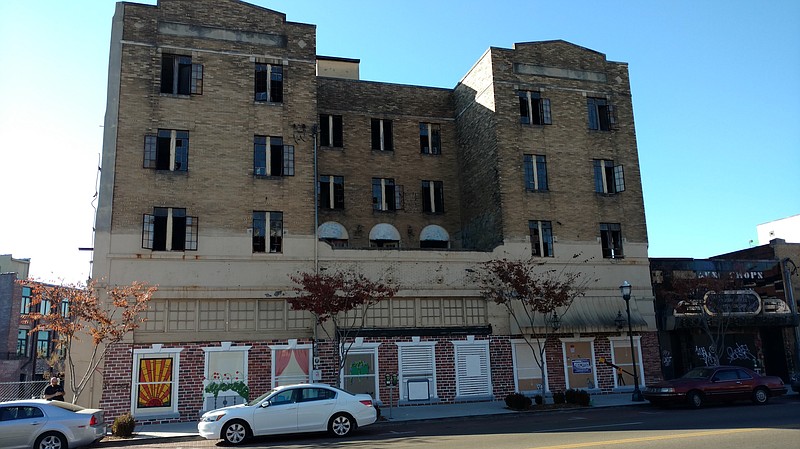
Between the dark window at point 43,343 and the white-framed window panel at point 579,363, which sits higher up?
the dark window at point 43,343

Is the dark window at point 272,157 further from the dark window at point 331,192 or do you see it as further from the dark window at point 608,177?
the dark window at point 608,177

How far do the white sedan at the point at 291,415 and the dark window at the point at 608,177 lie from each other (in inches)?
715

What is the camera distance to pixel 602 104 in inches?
1234

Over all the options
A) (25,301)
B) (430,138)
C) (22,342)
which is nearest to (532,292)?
(430,138)

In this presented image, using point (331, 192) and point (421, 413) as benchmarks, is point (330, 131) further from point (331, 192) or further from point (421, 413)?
point (421, 413)

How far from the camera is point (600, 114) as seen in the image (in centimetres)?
3136

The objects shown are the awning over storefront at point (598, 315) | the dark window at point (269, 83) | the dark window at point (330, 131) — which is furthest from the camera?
the dark window at point (330, 131)

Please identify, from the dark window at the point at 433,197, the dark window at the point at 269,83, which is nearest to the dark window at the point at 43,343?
the dark window at the point at 433,197

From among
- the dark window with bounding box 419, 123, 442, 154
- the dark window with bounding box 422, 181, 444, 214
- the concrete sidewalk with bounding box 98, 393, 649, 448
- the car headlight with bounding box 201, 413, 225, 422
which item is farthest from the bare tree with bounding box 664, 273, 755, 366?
the car headlight with bounding box 201, 413, 225, 422

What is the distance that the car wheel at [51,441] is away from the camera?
602 inches

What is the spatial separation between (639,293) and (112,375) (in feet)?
73.1

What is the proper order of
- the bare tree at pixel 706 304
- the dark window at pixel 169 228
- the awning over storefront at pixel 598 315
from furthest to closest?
the bare tree at pixel 706 304, the awning over storefront at pixel 598 315, the dark window at pixel 169 228

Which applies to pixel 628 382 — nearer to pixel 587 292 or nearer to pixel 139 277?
pixel 587 292

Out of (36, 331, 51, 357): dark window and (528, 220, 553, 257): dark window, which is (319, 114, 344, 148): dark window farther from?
(36, 331, 51, 357): dark window
